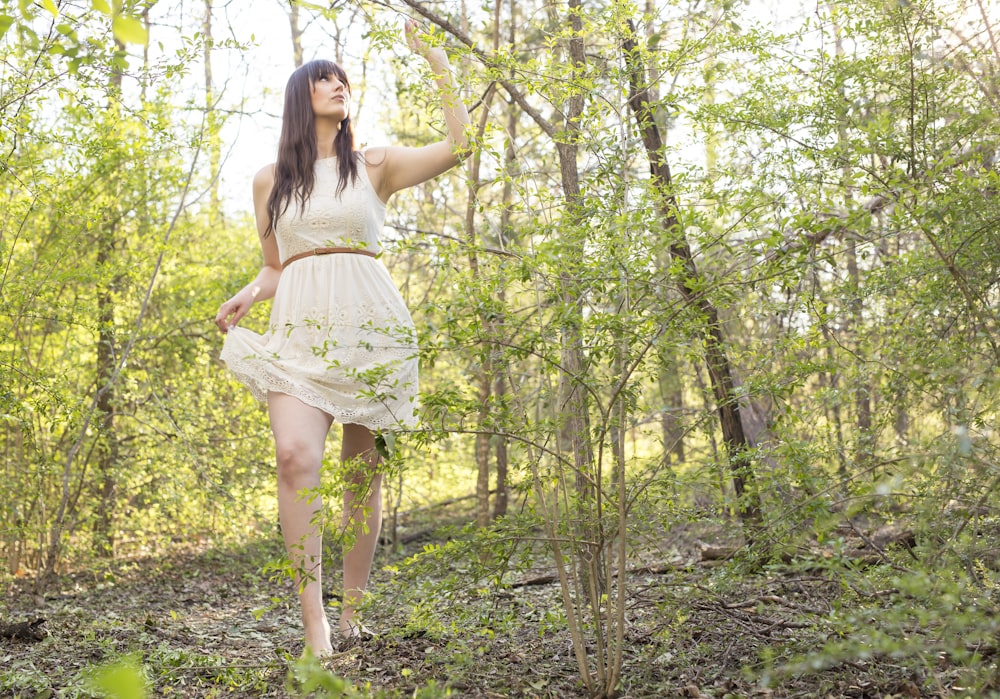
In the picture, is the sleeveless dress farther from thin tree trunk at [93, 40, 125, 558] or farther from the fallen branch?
thin tree trunk at [93, 40, 125, 558]

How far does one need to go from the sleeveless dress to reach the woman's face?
0.22m

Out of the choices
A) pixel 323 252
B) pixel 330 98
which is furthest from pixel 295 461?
pixel 330 98

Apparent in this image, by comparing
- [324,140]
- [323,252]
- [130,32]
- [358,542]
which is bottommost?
[358,542]

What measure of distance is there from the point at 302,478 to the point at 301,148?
1.19m

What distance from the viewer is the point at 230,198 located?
817cm

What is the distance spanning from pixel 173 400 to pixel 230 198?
8.98 feet

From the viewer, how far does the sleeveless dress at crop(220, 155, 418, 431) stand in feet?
9.77

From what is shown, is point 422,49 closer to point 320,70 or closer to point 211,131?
point 320,70

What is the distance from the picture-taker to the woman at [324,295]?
2861mm

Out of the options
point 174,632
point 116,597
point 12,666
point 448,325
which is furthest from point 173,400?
point 448,325

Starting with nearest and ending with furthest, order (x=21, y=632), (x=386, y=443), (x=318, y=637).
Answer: (x=386, y=443) < (x=318, y=637) < (x=21, y=632)

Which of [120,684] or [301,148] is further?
[301,148]

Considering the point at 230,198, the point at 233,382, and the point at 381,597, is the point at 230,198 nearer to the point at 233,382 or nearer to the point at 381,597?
the point at 233,382

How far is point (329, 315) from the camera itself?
9.86 feet
